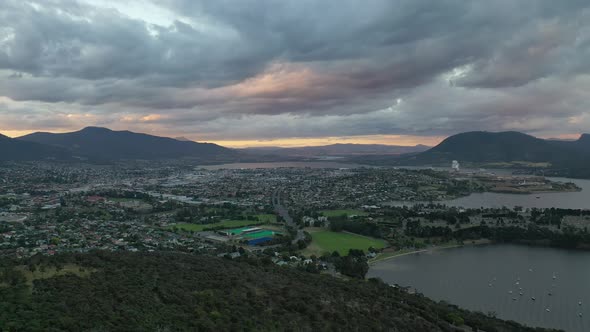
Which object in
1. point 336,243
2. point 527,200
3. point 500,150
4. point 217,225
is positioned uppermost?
point 500,150

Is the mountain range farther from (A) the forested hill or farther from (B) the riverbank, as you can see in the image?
(A) the forested hill

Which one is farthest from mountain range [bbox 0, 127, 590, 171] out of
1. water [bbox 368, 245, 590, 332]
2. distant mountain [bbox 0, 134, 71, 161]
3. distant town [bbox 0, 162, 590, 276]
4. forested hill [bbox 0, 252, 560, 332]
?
forested hill [bbox 0, 252, 560, 332]

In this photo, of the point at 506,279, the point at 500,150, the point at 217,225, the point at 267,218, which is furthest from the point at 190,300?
the point at 500,150

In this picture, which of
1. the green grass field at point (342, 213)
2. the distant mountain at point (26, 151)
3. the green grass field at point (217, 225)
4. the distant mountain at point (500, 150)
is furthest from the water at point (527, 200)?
the distant mountain at point (26, 151)

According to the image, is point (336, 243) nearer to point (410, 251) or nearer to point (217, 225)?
point (410, 251)

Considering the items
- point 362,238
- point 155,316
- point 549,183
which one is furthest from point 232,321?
point 549,183

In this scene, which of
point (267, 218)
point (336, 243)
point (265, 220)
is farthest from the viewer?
point (267, 218)
